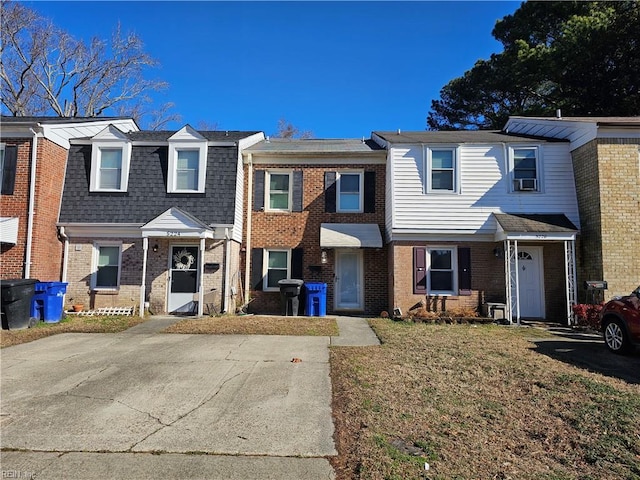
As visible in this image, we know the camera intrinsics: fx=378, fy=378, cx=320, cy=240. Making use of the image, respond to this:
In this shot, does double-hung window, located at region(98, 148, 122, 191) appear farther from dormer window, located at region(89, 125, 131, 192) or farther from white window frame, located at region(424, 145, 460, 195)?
white window frame, located at region(424, 145, 460, 195)

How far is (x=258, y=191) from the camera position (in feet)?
44.9

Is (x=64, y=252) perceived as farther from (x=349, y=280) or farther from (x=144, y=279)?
(x=349, y=280)

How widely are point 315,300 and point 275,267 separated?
2115mm

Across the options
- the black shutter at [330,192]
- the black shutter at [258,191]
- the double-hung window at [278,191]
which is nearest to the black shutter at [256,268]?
the black shutter at [258,191]

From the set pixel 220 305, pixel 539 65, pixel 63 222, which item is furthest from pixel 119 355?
pixel 539 65

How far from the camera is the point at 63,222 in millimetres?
12031

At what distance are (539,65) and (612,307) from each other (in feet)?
58.1

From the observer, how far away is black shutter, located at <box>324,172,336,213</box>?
532 inches

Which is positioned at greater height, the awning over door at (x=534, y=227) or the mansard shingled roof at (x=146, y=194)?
the mansard shingled roof at (x=146, y=194)

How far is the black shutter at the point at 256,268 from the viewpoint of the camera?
13.3m

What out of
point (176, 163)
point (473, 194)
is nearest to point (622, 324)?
point (473, 194)

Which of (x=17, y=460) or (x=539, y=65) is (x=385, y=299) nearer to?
(x=17, y=460)

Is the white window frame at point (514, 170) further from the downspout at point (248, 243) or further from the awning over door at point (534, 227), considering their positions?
the downspout at point (248, 243)

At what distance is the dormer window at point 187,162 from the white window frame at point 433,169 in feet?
24.0
